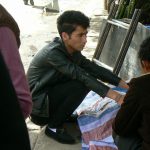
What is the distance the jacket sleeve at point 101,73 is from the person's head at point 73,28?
0.28 meters

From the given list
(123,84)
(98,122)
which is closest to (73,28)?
(123,84)

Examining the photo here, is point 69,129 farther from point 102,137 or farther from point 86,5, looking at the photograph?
point 86,5

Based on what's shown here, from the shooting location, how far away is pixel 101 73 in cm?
384

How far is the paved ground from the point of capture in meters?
3.77

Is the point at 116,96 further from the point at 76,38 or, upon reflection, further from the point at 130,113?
the point at 130,113

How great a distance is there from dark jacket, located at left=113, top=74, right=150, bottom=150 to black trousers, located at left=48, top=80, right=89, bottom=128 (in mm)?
893

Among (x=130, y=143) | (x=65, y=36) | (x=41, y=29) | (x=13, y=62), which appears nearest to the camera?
(x=13, y=62)

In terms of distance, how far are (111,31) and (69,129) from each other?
1564 millimetres

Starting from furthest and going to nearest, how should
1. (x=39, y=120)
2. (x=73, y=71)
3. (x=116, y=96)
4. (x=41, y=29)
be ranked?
(x=41, y=29)
(x=39, y=120)
(x=73, y=71)
(x=116, y=96)

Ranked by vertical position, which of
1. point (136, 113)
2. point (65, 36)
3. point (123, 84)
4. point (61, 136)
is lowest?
point (61, 136)

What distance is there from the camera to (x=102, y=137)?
3520 mm

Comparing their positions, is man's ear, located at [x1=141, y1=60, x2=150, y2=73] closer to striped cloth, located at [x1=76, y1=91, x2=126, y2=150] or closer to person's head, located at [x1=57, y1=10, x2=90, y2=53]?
striped cloth, located at [x1=76, y1=91, x2=126, y2=150]

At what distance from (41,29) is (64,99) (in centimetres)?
489

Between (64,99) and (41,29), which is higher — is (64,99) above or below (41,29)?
above
